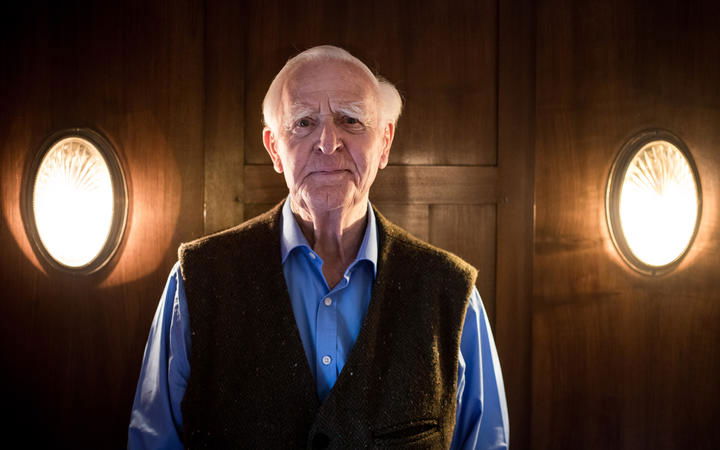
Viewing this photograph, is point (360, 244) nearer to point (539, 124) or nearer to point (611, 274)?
point (539, 124)

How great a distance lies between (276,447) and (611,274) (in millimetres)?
1268

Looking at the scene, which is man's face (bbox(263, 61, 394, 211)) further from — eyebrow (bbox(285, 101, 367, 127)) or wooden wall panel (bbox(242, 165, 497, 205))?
wooden wall panel (bbox(242, 165, 497, 205))

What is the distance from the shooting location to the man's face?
1326 mm

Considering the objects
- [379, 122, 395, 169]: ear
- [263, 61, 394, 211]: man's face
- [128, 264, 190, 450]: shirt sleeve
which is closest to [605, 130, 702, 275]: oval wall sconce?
[379, 122, 395, 169]: ear

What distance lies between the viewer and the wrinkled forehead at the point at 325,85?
4.35 feet

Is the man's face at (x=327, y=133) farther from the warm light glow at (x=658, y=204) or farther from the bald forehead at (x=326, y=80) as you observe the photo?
the warm light glow at (x=658, y=204)

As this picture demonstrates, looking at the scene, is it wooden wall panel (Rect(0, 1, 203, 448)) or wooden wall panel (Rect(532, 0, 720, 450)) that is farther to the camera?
wooden wall panel (Rect(532, 0, 720, 450))

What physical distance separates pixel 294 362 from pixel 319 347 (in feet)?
0.28

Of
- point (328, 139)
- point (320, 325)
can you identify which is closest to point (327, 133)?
point (328, 139)

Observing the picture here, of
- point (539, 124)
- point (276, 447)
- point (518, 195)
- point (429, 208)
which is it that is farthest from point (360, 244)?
point (539, 124)

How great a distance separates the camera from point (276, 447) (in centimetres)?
124

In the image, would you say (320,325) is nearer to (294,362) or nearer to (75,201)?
(294,362)

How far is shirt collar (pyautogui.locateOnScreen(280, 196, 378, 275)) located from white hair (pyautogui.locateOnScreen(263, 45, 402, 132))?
0.81ft

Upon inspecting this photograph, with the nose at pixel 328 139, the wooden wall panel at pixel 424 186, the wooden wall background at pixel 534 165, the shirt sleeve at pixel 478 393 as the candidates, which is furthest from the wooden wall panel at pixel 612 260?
the nose at pixel 328 139
